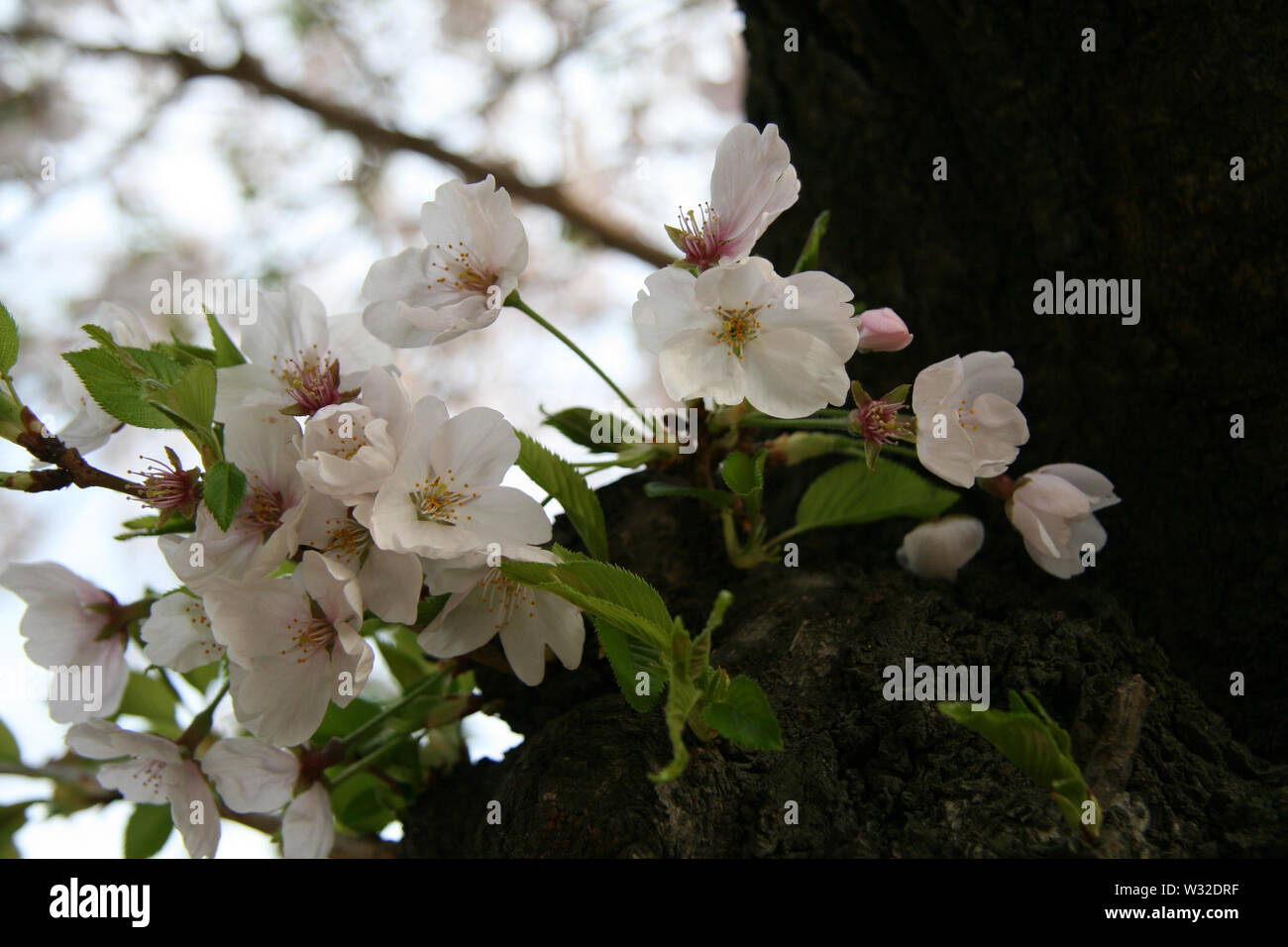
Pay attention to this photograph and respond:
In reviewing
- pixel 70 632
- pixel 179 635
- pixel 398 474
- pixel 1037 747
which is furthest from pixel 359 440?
pixel 1037 747

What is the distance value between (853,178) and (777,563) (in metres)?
0.41

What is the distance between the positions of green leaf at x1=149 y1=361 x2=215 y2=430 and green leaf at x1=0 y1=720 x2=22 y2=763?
746 mm

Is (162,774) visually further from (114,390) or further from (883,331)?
(883,331)

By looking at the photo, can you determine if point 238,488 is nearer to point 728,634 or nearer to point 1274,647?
point 728,634

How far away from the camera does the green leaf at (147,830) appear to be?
92 cm

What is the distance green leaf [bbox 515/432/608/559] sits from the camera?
0.77 metres

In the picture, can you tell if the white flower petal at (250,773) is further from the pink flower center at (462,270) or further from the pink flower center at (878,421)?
the pink flower center at (878,421)

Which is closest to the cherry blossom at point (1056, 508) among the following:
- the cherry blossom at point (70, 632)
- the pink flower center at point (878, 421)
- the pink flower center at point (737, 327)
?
the pink flower center at point (878, 421)

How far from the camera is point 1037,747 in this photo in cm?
58

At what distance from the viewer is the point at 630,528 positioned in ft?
3.01

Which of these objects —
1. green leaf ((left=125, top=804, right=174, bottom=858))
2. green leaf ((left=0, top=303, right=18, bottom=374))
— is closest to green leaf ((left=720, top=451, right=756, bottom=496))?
green leaf ((left=0, top=303, right=18, bottom=374))

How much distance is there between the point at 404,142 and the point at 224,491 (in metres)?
2.02
